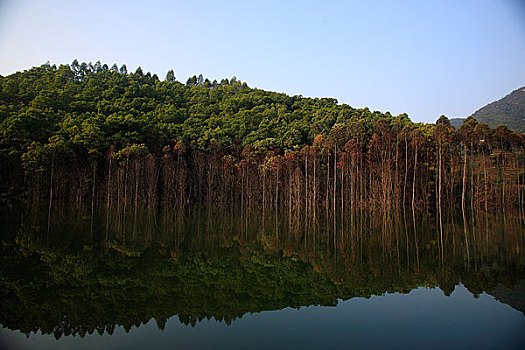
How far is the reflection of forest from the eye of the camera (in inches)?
228

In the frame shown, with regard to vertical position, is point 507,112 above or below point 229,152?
above

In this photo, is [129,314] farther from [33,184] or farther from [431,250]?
[33,184]

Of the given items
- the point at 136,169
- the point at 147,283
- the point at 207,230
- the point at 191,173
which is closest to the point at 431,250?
the point at 147,283

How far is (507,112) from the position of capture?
3034 inches

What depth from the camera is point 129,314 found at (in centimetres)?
566

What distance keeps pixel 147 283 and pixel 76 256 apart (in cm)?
354

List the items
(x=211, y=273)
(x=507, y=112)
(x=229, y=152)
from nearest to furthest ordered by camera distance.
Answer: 1. (x=211, y=273)
2. (x=229, y=152)
3. (x=507, y=112)

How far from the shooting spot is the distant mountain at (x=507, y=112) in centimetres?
6612

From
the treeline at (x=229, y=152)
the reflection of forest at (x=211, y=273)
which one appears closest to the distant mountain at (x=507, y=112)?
the treeline at (x=229, y=152)

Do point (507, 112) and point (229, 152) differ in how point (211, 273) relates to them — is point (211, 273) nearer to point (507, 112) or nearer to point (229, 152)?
point (229, 152)

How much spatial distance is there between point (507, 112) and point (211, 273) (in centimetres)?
8831

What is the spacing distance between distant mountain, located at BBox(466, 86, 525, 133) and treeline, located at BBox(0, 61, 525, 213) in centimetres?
2563

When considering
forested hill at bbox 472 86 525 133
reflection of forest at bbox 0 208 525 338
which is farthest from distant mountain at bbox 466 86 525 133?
reflection of forest at bbox 0 208 525 338

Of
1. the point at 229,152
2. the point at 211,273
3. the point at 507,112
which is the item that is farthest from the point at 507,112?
the point at 211,273
